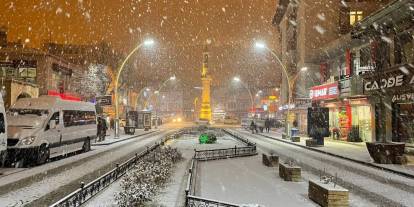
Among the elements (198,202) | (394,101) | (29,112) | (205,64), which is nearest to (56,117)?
(29,112)

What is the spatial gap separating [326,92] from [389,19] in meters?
12.5

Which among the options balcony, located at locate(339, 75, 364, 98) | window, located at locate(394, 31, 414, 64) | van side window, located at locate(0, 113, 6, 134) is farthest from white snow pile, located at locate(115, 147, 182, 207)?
balcony, located at locate(339, 75, 364, 98)

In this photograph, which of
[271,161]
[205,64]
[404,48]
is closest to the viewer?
[271,161]

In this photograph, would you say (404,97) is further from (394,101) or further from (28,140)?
(28,140)

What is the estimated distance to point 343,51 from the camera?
38.3 meters

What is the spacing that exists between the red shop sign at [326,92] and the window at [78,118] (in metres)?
20.5

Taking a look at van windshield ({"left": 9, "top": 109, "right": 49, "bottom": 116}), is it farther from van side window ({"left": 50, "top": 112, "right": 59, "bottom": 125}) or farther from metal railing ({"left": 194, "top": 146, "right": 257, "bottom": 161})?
metal railing ({"left": 194, "top": 146, "right": 257, "bottom": 161})

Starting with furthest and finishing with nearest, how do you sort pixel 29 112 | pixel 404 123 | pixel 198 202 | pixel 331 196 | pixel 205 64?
pixel 205 64 < pixel 404 123 < pixel 29 112 < pixel 331 196 < pixel 198 202

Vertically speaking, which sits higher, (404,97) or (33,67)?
(33,67)

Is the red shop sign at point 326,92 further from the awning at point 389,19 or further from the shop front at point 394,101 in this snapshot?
the awning at point 389,19

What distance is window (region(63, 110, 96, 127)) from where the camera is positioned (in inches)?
766

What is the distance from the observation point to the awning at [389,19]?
22264mm

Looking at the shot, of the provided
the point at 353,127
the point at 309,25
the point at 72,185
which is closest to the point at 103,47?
the point at 309,25

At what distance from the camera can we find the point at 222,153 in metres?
20.8
